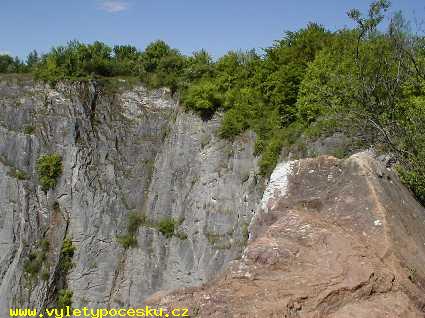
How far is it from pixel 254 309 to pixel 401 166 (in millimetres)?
4581

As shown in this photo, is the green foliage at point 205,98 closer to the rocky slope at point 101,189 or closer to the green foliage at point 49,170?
the rocky slope at point 101,189

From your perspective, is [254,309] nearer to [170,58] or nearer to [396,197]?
[396,197]

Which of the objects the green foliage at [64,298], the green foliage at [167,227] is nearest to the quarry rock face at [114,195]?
the green foliage at [167,227]

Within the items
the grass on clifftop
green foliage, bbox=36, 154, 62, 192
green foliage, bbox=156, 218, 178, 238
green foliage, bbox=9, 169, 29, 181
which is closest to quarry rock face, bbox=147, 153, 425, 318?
the grass on clifftop

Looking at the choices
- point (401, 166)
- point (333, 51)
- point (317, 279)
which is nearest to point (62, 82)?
point (333, 51)

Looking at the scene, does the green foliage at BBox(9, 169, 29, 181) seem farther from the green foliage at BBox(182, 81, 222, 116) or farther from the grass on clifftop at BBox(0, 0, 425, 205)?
the green foliage at BBox(182, 81, 222, 116)

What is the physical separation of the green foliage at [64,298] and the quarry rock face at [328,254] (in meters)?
16.7

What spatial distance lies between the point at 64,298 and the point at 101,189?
16.3 feet

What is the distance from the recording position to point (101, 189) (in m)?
21.3

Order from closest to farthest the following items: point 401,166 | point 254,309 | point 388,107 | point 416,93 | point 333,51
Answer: point 254,309 → point 401,166 → point 388,107 → point 416,93 → point 333,51

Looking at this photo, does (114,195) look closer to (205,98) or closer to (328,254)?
(205,98)

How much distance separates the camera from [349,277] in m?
4.55

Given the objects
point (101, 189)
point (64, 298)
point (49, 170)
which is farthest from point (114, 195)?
point (64, 298)

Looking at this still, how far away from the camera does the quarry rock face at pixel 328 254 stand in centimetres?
421
